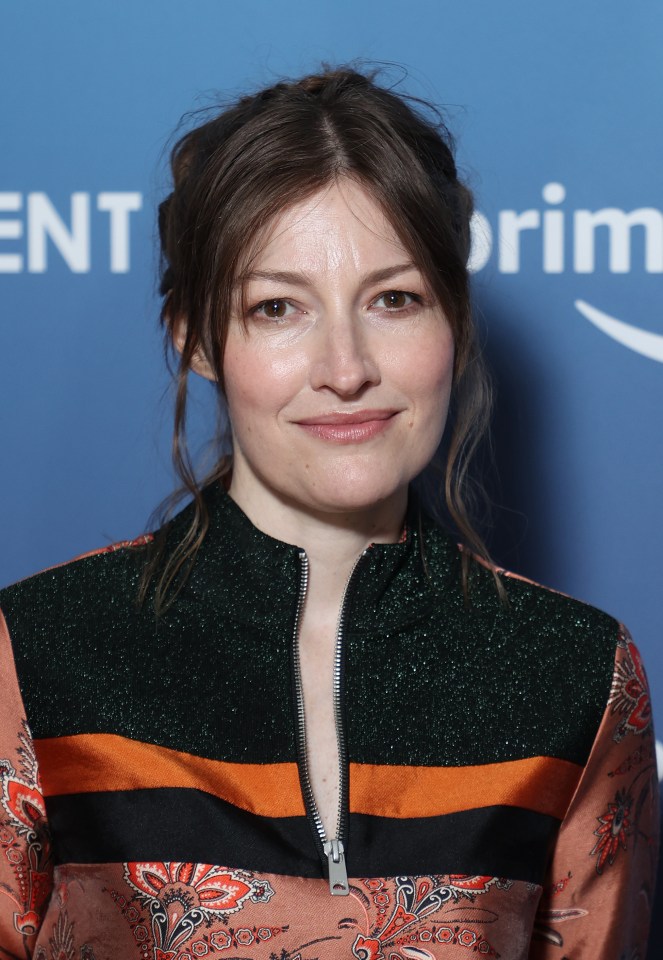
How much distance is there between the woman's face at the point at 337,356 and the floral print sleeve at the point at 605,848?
34cm

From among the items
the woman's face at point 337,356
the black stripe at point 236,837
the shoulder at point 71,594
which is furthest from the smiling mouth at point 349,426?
the black stripe at point 236,837

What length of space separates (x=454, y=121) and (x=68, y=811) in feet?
3.20

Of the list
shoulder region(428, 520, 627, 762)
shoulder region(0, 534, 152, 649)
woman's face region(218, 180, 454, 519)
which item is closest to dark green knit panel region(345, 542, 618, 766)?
shoulder region(428, 520, 627, 762)

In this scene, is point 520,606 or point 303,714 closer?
point 303,714

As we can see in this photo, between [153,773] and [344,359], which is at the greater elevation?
[344,359]

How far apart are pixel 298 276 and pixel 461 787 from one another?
0.50 meters

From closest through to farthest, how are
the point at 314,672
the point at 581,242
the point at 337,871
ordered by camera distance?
the point at 337,871
the point at 314,672
the point at 581,242

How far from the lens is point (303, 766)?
110 cm

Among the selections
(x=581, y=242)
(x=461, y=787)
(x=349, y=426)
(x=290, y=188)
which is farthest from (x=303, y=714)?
(x=581, y=242)

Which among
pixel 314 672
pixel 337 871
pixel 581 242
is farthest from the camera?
pixel 581 242

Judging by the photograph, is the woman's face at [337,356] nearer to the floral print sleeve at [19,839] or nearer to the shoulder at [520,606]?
the shoulder at [520,606]

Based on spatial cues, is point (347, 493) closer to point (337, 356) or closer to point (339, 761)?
point (337, 356)

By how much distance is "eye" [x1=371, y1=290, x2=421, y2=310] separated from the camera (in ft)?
3.69

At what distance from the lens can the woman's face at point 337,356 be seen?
1090 mm
